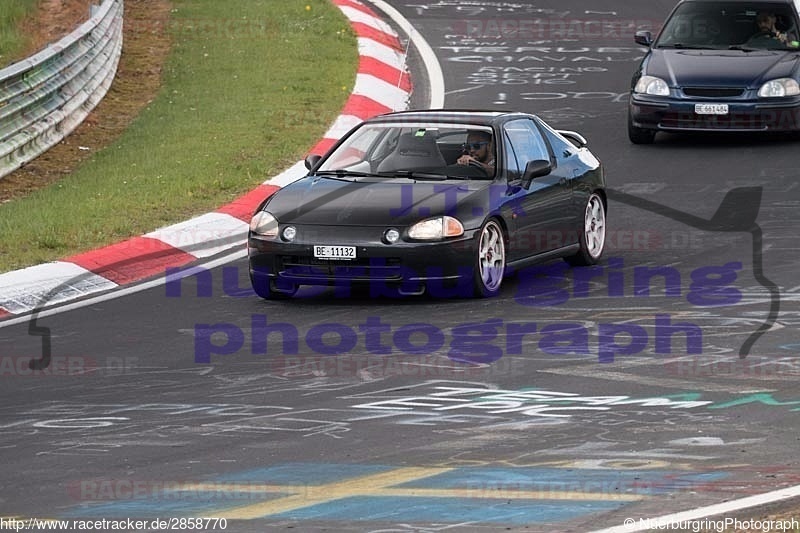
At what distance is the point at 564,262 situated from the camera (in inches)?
543

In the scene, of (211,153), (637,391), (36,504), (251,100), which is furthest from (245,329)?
(251,100)

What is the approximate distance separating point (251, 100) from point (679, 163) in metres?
5.49

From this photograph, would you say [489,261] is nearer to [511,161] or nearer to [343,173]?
[511,161]

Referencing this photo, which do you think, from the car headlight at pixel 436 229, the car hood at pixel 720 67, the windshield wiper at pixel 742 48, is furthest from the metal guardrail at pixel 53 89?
the windshield wiper at pixel 742 48

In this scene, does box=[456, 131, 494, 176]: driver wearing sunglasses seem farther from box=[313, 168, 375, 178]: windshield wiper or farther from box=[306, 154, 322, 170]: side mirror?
box=[306, 154, 322, 170]: side mirror

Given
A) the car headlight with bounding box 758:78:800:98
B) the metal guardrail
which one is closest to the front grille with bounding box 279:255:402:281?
the metal guardrail

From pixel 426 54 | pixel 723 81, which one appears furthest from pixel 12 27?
pixel 723 81

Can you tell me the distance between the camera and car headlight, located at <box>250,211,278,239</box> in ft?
39.7

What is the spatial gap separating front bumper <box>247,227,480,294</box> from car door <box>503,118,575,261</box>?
0.74 metres

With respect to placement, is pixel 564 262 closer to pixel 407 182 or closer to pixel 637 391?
pixel 407 182

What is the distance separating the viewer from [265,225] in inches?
479

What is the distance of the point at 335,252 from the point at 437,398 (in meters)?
2.98

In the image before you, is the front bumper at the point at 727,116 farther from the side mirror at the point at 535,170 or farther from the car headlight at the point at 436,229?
the car headlight at the point at 436,229

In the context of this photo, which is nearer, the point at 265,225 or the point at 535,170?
the point at 265,225
